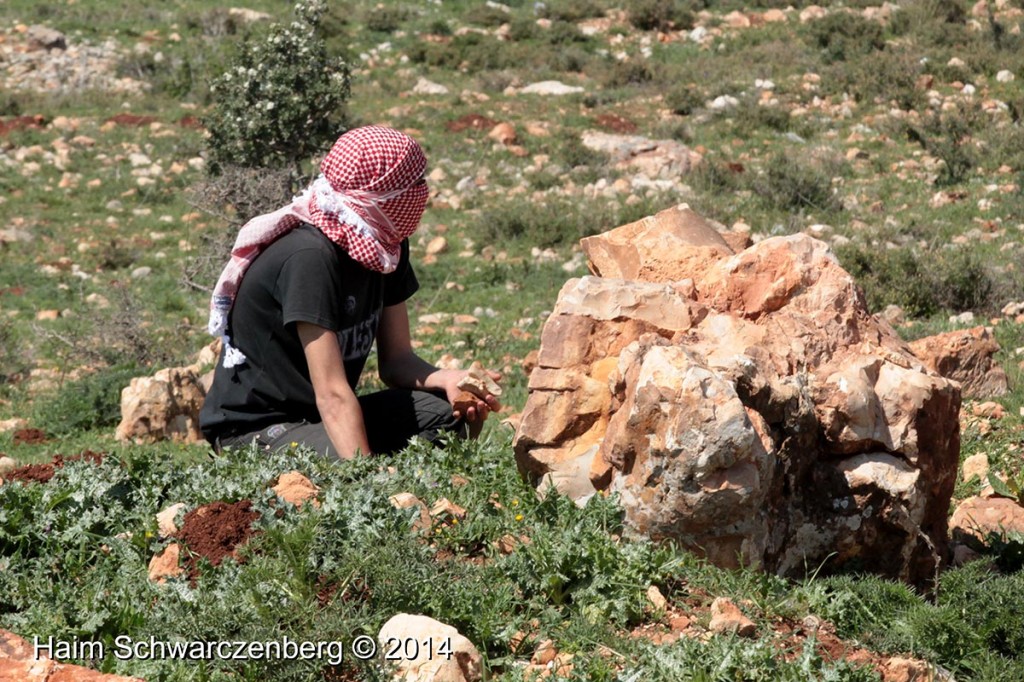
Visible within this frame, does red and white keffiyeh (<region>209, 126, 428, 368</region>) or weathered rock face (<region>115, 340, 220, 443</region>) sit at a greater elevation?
red and white keffiyeh (<region>209, 126, 428, 368</region>)

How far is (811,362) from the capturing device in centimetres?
422

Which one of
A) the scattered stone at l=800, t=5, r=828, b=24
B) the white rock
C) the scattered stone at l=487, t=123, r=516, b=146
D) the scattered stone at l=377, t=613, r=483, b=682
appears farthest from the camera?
the scattered stone at l=800, t=5, r=828, b=24

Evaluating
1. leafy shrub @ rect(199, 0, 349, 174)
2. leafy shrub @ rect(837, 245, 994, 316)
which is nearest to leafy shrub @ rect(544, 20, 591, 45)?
leafy shrub @ rect(199, 0, 349, 174)

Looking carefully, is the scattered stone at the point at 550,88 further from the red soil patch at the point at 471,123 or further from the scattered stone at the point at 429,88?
the red soil patch at the point at 471,123

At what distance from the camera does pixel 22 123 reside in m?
16.8

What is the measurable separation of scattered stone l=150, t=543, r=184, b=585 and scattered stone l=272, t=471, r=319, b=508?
41 cm

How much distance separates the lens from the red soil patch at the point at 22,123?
16578mm

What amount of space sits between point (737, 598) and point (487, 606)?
778mm

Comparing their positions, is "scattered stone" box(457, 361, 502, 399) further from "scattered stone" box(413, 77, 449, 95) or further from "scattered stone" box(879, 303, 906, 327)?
"scattered stone" box(413, 77, 449, 95)

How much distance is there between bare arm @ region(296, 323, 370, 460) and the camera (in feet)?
14.9

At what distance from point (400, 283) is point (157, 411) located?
2793 millimetres

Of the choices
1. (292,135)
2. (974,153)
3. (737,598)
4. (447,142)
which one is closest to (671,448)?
(737,598)

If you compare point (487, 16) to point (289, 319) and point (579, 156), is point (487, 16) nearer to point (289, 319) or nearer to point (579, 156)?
point (579, 156)

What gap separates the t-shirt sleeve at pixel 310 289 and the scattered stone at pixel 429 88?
14111 mm
